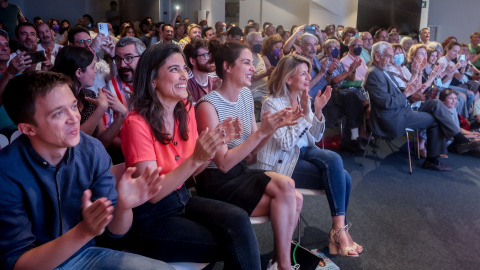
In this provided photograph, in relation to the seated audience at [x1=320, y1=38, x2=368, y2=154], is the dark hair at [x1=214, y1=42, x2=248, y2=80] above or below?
above

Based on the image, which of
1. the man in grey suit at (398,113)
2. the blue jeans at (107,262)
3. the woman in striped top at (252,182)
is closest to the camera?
the blue jeans at (107,262)

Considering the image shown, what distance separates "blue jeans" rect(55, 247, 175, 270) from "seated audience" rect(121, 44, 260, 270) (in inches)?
7.7

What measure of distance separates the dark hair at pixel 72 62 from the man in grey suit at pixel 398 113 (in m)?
2.59

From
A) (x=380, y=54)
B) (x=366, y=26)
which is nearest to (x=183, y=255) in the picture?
(x=380, y=54)

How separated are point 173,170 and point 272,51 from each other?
4.15 m

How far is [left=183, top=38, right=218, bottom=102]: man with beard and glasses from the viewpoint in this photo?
9.63ft

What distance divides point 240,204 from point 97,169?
772 mm

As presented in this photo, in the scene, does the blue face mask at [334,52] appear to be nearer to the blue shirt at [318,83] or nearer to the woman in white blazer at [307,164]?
the blue shirt at [318,83]

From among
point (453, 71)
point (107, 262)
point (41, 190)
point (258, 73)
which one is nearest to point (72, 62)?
point (41, 190)

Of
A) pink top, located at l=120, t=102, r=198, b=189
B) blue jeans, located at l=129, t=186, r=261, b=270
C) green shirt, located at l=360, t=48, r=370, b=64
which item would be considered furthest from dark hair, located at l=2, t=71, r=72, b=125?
green shirt, located at l=360, t=48, r=370, b=64

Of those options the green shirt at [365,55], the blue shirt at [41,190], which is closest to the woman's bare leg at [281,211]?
the blue shirt at [41,190]

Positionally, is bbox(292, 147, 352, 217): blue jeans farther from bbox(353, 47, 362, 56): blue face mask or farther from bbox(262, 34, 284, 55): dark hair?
bbox(262, 34, 284, 55): dark hair

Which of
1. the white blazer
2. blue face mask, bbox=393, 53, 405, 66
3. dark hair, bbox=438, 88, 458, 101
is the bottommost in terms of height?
the white blazer

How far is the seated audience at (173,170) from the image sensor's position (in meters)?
1.41
